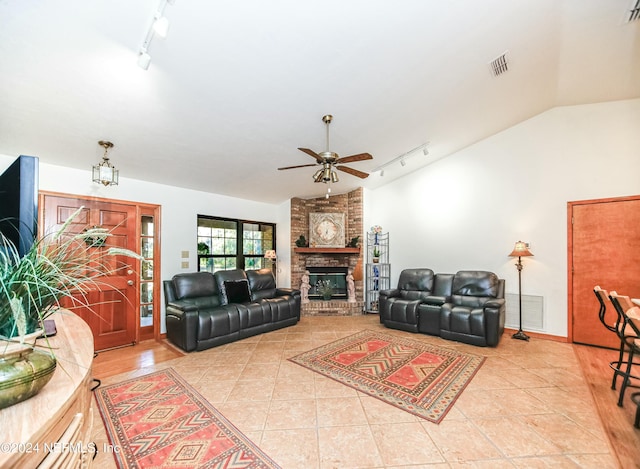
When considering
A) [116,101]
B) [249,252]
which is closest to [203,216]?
[249,252]

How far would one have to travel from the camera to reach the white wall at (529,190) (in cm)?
396

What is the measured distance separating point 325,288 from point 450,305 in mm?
2689

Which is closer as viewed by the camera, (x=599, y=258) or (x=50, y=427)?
(x=50, y=427)

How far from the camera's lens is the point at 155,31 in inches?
72.2

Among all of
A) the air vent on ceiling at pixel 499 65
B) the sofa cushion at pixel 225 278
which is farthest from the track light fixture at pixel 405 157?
the sofa cushion at pixel 225 278

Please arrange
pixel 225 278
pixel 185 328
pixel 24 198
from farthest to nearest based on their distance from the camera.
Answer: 1. pixel 225 278
2. pixel 185 328
3. pixel 24 198

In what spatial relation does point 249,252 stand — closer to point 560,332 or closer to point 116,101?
point 116,101

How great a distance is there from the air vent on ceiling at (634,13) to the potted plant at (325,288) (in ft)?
18.2

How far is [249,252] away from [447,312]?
13.3ft

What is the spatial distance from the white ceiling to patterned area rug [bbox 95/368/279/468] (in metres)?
2.70

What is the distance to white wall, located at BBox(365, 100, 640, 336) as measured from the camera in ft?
13.0

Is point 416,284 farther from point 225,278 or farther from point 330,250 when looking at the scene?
point 225,278

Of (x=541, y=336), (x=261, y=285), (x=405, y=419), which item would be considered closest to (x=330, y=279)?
(x=261, y=285)

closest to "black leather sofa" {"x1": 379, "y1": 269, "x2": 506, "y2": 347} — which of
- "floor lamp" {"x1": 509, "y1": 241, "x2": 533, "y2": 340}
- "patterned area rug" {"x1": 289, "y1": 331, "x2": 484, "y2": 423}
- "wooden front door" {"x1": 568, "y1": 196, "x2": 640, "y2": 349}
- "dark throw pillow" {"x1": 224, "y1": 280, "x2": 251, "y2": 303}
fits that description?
"floor lamp" {"x1": 509, "y1": 241, "x2": 533, "y2": 340}
